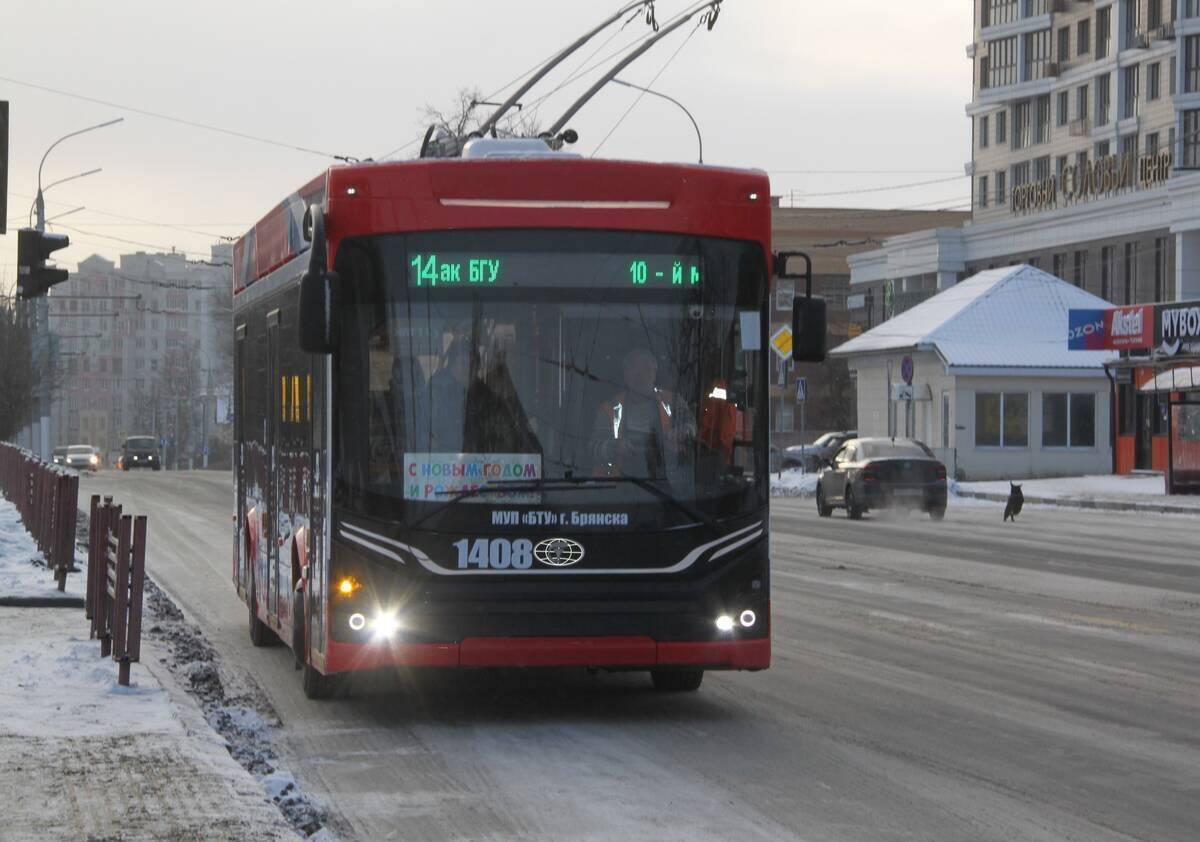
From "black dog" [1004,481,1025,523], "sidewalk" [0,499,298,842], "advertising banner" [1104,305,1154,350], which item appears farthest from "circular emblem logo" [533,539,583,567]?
"advertising banner" [1104,305,1154,350]

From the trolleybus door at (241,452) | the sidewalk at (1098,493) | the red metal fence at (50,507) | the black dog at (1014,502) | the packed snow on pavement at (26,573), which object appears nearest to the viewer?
the trolleybus door at (241,452)

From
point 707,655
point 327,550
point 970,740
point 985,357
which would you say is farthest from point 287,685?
point 985,357

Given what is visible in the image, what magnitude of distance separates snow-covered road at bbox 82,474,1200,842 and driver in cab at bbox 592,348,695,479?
1345 mm

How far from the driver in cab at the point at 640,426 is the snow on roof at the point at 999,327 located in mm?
49662

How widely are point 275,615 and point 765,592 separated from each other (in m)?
3.91

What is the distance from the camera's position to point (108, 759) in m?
8.88

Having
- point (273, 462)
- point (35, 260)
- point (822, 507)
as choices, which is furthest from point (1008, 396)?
point (273, 462)

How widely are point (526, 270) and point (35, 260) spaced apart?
→ 1080cm

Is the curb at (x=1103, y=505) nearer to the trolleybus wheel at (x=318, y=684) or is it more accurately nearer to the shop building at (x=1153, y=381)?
the shop building at (x=1153, y=381)

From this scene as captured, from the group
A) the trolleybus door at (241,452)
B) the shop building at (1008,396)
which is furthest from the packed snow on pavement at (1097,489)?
the trolleybus door at (241,452)

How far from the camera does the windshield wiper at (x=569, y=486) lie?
35.3ft

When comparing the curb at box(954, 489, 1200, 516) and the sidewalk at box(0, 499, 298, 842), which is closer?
the sidewalk at box(0, 499, 298, 842)

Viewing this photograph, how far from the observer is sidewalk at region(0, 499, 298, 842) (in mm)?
7402

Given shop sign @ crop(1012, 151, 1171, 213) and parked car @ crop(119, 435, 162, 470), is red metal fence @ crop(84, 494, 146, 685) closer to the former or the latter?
shop sign @ crop(1012, 151, 1171, 213)
